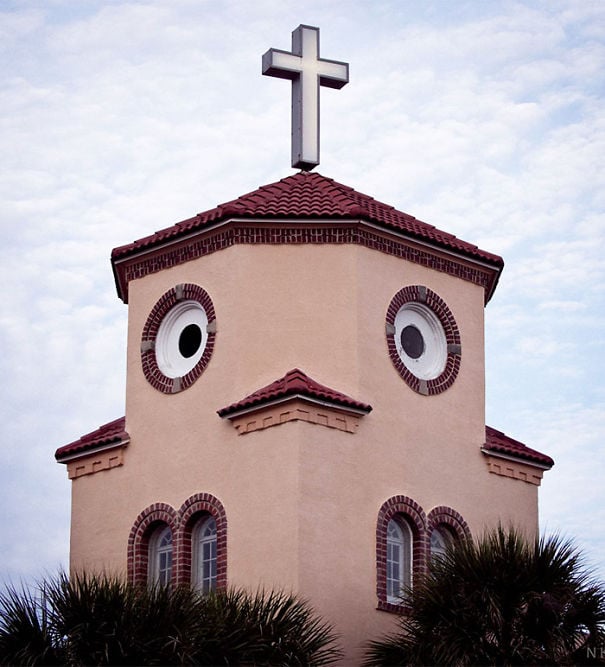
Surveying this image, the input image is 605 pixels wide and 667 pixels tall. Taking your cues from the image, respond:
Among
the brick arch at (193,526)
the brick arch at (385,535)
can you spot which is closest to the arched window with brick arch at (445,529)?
the brick arch at (385,535)

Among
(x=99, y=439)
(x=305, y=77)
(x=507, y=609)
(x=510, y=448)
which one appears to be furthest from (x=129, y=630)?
(x=305, y=77)

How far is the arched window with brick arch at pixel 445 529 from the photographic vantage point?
79.6 ft

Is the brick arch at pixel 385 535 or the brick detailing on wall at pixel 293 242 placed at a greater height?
the brick detailing on wall at pixel 293 242

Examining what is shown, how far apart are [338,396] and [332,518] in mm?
1844

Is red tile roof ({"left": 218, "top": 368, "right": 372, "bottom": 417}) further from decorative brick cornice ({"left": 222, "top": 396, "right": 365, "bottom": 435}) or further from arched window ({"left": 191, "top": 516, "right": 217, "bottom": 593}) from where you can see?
arched window ({"left": 191, "top": 516, "right": 217, "bottom": 593})

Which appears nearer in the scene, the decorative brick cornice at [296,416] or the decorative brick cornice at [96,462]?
the decorative brick cornice at [296,416]

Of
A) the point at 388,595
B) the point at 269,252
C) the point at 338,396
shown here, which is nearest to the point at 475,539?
the point at 388,595

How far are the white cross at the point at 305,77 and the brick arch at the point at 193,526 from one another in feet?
21.4

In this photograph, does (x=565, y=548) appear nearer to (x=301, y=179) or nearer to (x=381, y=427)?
(x=381, y=427)

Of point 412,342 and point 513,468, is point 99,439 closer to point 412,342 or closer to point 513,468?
point 412,342

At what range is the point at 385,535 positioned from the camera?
2333 cm

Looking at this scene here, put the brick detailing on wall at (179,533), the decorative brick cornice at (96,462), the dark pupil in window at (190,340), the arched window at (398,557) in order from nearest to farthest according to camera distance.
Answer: the brick detailing on wall at (179,533) < the arched window at (398,557) < the dark pupil in window at (190,340) < the decorative brick cornice at (96,462)

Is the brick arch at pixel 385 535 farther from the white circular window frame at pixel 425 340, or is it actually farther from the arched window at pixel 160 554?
the arched window at pixel 160 554

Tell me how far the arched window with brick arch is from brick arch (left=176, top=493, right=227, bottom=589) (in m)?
3.41
